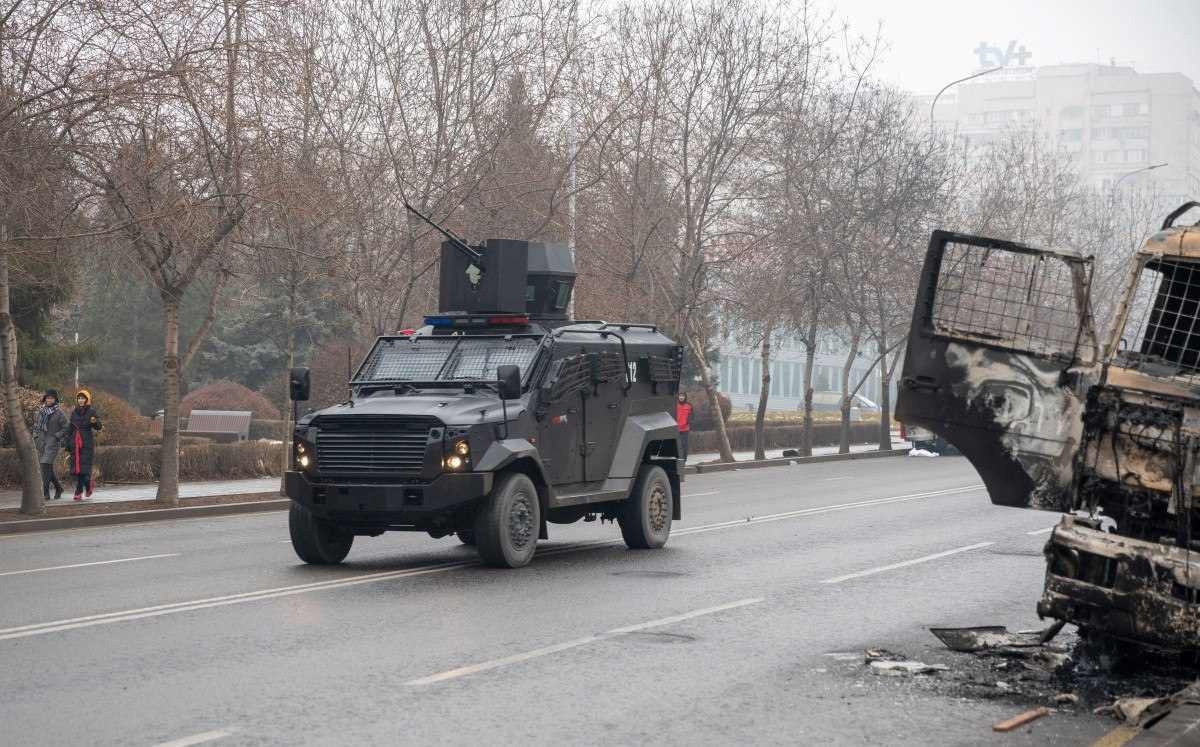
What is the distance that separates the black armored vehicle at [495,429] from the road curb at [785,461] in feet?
67.6

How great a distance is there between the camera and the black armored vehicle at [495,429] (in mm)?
13617

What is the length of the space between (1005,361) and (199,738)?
4826 millimetres

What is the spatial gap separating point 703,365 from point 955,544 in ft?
81.7

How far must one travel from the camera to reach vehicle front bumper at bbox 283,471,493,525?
13383 mm

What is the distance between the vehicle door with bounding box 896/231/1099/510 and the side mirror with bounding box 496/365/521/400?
17.7 ft

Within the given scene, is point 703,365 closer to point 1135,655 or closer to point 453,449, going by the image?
point 453,449

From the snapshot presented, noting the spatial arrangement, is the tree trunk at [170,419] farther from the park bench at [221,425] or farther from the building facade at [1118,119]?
the building facade at [1118,119]

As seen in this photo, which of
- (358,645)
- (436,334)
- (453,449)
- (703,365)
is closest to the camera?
(358,645)

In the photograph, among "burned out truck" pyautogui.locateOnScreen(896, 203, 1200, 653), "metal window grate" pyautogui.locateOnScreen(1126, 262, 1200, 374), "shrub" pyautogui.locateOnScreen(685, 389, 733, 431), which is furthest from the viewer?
"shrub" pyautogui.locateOnScreen(685, 389, 733, 431)

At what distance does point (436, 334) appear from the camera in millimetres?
15992

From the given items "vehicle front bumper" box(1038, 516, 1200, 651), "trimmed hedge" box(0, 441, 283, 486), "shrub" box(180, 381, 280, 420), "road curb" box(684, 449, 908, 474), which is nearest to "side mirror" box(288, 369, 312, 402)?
"vehicle front bumper" box(1038, 516, 1200, 651)

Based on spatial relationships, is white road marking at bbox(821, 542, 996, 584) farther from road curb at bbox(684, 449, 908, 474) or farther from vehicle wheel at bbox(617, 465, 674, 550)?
road curb at bbox(684, 449, 908, 474)

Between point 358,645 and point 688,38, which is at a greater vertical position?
point 688,38

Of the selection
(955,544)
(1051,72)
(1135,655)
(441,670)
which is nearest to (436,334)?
(955,544)
